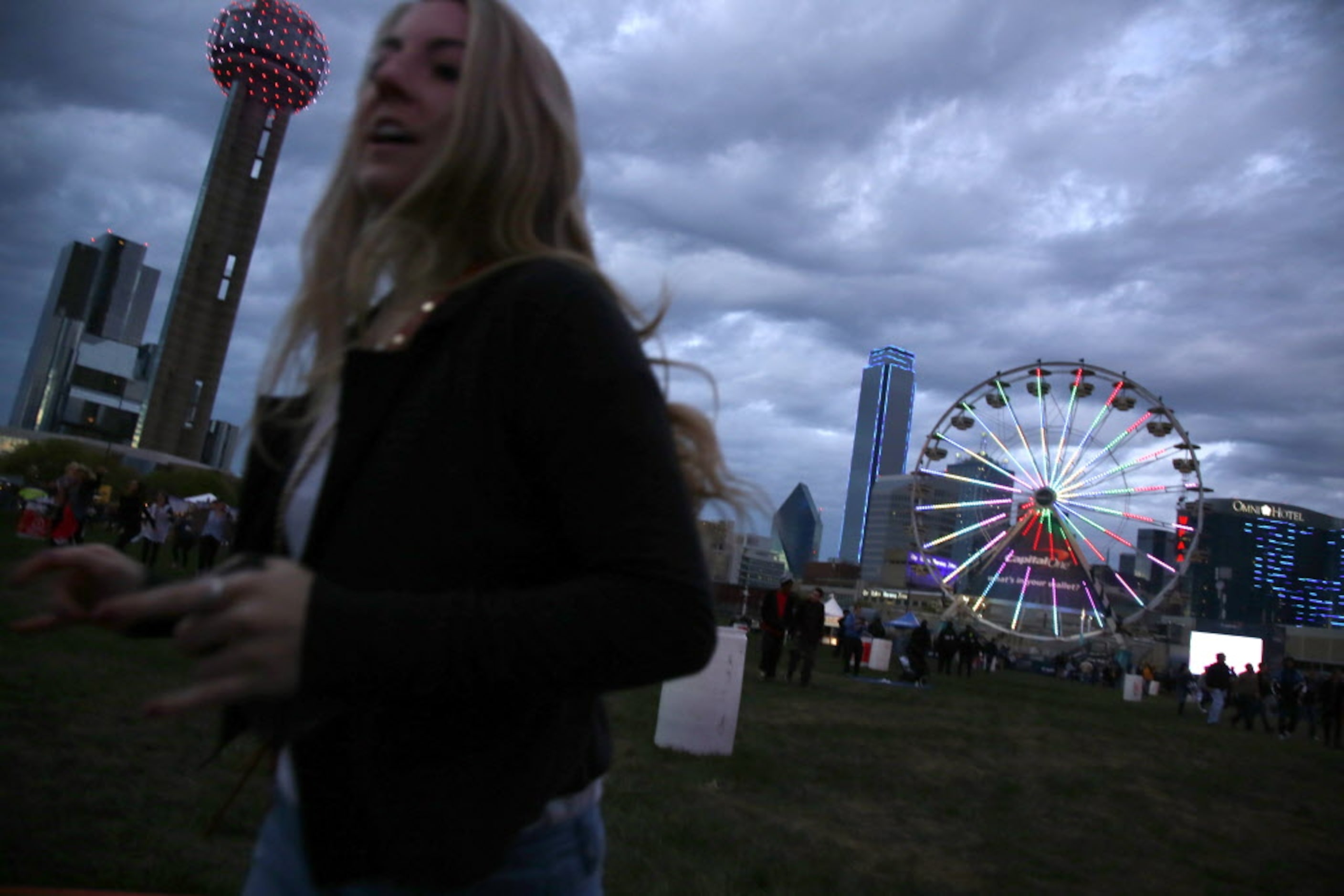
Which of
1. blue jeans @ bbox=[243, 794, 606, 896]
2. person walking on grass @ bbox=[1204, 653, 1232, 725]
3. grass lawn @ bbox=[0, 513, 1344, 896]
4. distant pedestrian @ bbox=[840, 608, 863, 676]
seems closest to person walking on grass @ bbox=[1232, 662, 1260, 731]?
person walking on grass @ bbox=[1204, 653, 1232, 725]

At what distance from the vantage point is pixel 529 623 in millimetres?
875

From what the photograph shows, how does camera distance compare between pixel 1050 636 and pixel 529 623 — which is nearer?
pixel 529 623

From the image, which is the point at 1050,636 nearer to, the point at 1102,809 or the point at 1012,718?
the point at 1012,718

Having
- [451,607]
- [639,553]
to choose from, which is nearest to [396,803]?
[451,607]

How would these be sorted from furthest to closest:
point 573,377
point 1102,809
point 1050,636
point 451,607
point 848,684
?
point 1050,636 < point 848,684 < point 1102,809 < point 573,377 < point 451,607

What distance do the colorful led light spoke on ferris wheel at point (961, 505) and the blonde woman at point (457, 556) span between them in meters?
36.4

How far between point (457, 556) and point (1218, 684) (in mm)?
25288

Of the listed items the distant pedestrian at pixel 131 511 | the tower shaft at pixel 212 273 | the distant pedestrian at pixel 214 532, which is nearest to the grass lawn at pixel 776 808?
the distant pedestrian at pixel 214 532

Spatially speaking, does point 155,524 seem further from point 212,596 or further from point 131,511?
point 212,596

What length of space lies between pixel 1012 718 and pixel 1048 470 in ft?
76.2

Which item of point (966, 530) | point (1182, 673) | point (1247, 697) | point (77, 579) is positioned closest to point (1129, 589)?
point (966, 530)

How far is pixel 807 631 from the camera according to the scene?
17.1 metres

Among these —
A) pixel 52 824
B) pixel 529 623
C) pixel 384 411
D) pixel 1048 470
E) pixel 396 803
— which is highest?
pixel 1048 470

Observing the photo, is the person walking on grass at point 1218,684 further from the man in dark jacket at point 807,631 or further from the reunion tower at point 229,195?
the reunion tower at point 229,195
